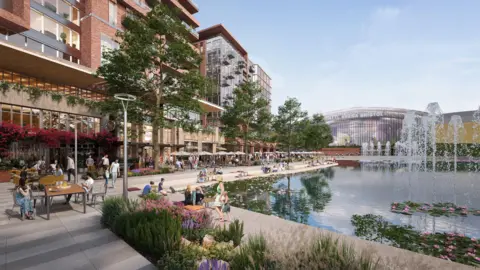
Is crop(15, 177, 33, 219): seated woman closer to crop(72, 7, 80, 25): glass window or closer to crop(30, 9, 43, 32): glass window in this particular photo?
crop(30, 9, 43, 32): glass window

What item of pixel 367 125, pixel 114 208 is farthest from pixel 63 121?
pixel 367 125

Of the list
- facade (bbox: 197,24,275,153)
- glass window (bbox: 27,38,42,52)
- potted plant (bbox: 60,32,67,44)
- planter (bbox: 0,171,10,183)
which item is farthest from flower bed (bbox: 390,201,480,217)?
facade (bbox: 197,24,275,153)

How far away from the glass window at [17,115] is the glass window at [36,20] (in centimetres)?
1054

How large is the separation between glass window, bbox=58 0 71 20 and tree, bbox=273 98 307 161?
114 feet

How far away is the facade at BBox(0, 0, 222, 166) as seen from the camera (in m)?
21.7

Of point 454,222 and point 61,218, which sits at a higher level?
point 61,218

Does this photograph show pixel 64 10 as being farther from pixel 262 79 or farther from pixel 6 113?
pixel 262 79

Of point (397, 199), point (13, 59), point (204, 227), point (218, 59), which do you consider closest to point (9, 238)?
Result: point (204, 227)

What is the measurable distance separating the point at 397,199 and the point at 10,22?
34411 millimetres

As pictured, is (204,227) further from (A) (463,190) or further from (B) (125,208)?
(A) (463,190)

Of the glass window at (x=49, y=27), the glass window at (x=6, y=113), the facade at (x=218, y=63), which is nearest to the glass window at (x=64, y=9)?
the glass window at (x=49, y=27)

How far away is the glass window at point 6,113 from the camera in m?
20.5

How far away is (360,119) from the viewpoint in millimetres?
144000

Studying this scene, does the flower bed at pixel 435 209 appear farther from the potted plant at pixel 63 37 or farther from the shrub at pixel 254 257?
the potted plant at pixel 63 37
